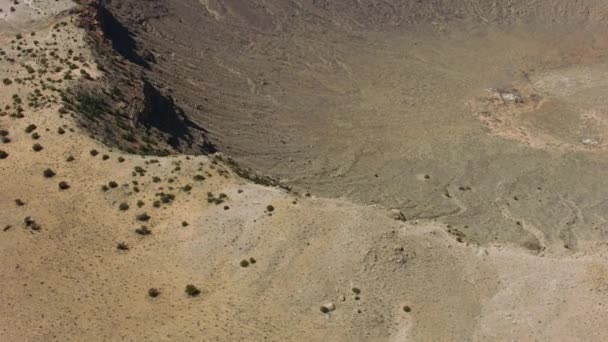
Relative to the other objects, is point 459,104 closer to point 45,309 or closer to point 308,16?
point 308,16

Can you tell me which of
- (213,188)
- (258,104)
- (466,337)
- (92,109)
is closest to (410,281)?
(466,337)

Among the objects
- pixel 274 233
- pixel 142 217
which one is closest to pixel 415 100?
pixel 274 233

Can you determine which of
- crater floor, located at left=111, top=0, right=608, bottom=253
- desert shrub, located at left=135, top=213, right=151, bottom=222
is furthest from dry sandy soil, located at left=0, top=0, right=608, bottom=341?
crater floor, located at left=111, top=0, right=608, bottom=253

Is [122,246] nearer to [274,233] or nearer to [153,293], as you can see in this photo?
[153,293]

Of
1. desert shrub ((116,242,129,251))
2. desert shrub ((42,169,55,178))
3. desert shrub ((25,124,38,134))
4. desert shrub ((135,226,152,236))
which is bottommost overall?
desert shrub ((116,242,129,251))

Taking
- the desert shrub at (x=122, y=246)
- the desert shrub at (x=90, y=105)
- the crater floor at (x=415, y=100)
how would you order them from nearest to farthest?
the desert shrub at (x=122, y=246) < the desert shrub at (x=90, y=105) < the crater floor at (x=415, y=100)

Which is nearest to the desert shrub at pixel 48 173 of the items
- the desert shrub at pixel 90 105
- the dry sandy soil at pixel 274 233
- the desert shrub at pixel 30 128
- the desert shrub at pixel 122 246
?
the dry sandy soil at pixel 274 233

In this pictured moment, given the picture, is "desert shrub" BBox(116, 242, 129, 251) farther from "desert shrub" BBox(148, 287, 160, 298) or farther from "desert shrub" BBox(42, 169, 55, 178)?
"desert shrub" BBox(42, 169, 55, 178)

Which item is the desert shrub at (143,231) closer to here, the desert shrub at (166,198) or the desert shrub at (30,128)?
the desert shrub at (166,198)
